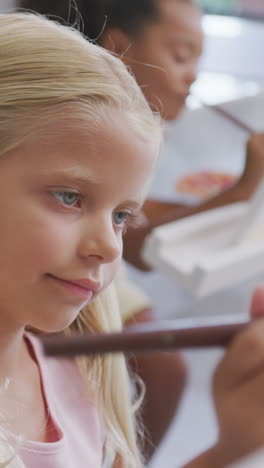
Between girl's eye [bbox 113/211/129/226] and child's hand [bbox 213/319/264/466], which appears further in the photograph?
girl's eye [bbox 113/211/129/226]

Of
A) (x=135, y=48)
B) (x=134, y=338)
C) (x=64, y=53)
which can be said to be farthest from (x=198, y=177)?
(x=134, y=338)

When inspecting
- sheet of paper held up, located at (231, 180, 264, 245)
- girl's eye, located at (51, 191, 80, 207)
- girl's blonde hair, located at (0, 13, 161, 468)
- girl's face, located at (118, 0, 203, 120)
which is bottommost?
sheet of paper held up, located at (231, 180, 264, 245)

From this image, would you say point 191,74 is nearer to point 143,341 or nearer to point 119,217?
point 119,217

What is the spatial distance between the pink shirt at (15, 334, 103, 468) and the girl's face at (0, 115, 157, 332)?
0.08 meters

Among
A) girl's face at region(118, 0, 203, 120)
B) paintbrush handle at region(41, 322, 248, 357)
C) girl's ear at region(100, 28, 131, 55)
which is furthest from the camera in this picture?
girl's face at region(118, 0, 203, 120)

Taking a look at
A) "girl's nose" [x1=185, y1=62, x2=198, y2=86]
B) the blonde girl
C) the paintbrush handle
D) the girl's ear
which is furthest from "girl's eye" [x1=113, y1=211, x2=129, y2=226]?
"girl's nose" [x1=185, y1=62, x2=198, y2=86]

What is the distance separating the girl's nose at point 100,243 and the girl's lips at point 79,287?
1cm

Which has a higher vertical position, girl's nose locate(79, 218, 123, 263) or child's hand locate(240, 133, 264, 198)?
girl's nose locate(79, 218, 123, 263)

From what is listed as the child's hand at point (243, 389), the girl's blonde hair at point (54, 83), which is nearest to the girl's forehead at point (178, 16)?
the girl's blonde hair at point (54, 83)

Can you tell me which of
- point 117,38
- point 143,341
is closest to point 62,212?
point 143,341

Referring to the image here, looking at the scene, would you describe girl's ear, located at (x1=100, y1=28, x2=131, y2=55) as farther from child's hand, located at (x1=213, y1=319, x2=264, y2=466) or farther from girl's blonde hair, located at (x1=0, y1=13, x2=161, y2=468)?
child's hand, located at (x1=213, y1=319, x2=264, y2=466)

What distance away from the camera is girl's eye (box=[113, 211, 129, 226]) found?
0.41 m

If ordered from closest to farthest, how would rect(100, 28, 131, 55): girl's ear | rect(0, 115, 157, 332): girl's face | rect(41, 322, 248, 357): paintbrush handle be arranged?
rect(41, 322, 248, 357): paintbrush handle
rect(0, 115, 157, 332): girl's face
rect(100, 28, 131, 55): girl's ear

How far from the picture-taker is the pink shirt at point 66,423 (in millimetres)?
450
